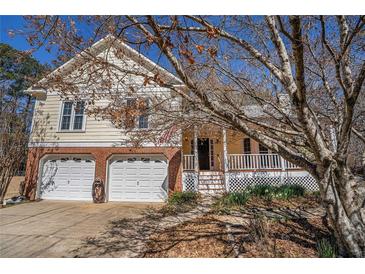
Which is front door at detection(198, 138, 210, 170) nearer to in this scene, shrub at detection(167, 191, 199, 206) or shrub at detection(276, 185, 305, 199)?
shrub at detection(167, 191, 199, 206)

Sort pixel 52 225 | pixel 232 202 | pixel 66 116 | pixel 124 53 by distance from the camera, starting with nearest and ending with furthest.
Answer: pixel 124 53 < pixel 52 225 < pixel 232 202 < pixel 66 116

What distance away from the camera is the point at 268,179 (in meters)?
11.1

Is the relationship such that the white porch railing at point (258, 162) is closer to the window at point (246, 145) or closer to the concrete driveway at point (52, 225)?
the window at point (246, 145)

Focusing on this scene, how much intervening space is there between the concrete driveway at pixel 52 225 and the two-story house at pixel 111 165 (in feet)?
3.36

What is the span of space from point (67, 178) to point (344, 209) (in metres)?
11.6

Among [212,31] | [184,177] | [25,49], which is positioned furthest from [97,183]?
[212,31]

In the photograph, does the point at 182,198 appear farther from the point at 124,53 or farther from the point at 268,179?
the point at 124,53

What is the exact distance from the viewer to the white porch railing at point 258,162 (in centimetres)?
1124

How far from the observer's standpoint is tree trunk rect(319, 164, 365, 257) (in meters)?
3.52

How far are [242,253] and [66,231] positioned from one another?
4.75 meters

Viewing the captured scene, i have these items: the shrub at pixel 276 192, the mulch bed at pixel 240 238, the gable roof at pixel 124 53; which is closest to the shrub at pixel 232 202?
the shrub at pixel 276 192

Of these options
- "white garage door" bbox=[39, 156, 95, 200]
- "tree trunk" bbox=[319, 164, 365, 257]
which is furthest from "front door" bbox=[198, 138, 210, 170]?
"tree trunk" bbox=[319, 164, 365, 257]

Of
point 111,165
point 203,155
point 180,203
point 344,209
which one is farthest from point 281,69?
point 203,155
